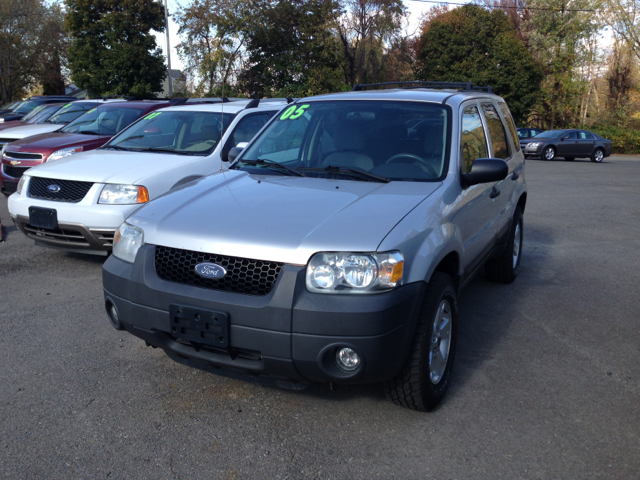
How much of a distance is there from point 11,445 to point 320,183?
2217 millimetres

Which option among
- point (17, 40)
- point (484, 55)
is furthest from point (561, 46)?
point (17, 40)

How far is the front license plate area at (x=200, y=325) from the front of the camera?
2.84 m

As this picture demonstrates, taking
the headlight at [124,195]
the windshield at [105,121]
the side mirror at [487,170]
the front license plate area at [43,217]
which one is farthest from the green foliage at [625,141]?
the front license plate area at [43,217]

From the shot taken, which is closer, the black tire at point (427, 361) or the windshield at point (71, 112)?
the black tire at point (427, 361)

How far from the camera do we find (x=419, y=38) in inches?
1601

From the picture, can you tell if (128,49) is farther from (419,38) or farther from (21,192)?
(21,192)

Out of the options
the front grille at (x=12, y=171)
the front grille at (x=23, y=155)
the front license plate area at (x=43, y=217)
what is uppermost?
the front grille at (x=23, y=155)

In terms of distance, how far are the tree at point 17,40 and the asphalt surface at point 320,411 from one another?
42.0 m

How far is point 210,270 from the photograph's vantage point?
9.61ft

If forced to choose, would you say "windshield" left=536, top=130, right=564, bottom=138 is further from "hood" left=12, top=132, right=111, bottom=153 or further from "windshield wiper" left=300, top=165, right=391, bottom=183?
"windshield wiper" left=300, top=165, right=391, bottom=183

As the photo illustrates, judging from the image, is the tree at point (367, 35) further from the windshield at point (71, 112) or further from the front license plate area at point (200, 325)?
the front license plate area at point (200, 325)

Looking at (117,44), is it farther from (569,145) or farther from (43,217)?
(43,217)

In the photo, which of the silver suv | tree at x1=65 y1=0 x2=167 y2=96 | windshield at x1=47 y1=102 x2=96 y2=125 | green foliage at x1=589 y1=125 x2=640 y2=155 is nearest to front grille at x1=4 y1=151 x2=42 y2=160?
windshield at x1=47 y1=102 x2=96 y2=125

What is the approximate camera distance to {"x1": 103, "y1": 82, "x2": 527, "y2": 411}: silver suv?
2775mm
